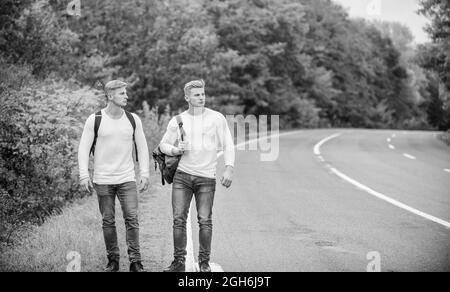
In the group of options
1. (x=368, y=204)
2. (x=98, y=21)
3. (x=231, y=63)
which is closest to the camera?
(x=368, y=204)

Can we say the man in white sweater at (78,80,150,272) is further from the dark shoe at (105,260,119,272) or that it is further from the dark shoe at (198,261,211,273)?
the dark shoe at (198,261,211,273)

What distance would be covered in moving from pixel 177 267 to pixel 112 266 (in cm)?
68

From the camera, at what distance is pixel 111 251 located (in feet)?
21.0

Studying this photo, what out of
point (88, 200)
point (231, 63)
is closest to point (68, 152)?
point (88, 200)

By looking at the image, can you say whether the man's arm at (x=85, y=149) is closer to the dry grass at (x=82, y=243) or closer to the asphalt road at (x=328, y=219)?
the dry grass at (x=82, y=243)

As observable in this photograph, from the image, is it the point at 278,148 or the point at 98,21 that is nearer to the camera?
the point at 278,148

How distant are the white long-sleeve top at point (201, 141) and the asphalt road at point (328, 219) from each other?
1128 millimetres

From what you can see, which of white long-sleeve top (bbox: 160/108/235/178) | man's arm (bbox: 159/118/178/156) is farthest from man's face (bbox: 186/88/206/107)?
man's arm (bbox: 159/118/178/156)

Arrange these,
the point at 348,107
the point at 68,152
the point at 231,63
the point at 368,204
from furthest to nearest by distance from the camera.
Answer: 1. the point at 348,107
2. the point at 231,63
3. the point at 68,152
4. the point at 368,204

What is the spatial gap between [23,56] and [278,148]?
10.9 m

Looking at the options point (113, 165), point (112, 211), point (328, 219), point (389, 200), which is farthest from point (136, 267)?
point (389, 200)

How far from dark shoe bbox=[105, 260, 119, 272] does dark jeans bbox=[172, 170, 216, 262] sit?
2.05 ft

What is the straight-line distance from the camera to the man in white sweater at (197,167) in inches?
249

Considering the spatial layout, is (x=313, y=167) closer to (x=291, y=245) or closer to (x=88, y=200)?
(x=88, y=200)
